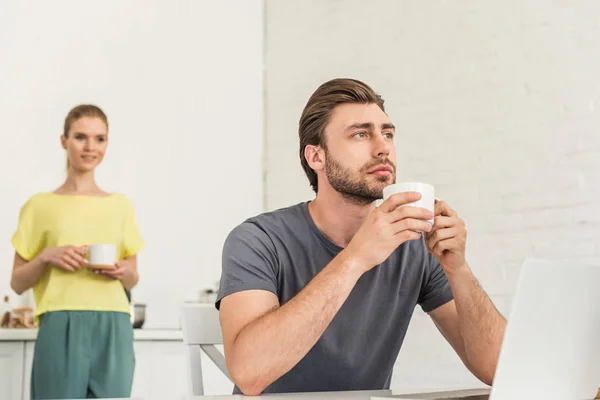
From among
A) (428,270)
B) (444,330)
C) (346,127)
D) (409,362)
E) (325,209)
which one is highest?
(346,127)

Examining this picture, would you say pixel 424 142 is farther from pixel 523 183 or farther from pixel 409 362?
pixel 409 362

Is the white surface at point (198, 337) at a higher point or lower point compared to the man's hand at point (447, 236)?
lower

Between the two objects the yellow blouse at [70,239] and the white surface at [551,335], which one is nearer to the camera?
the white surface at [551,335]

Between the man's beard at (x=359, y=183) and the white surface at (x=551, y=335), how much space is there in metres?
0.65

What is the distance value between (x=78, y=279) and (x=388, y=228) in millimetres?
1479

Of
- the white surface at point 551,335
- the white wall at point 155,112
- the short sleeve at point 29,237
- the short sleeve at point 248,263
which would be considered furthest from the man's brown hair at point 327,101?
the white wall at point 155,112

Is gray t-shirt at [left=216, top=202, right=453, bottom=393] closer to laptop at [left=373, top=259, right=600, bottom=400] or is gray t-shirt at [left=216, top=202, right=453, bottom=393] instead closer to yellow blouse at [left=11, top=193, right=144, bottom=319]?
laptop at [left=373, top=259, right=600, bottom=400]

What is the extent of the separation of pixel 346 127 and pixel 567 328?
33.7 inches

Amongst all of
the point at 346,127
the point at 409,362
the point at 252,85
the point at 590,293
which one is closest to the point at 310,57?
the point at 252,85

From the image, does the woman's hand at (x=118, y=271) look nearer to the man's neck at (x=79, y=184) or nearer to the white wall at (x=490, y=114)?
the man's neck at (x=79, y=184)

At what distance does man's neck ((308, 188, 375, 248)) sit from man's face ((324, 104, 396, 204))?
20 millimetres

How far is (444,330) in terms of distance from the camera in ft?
5.84

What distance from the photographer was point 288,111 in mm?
4246

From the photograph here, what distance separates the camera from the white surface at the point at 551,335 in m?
0.92
